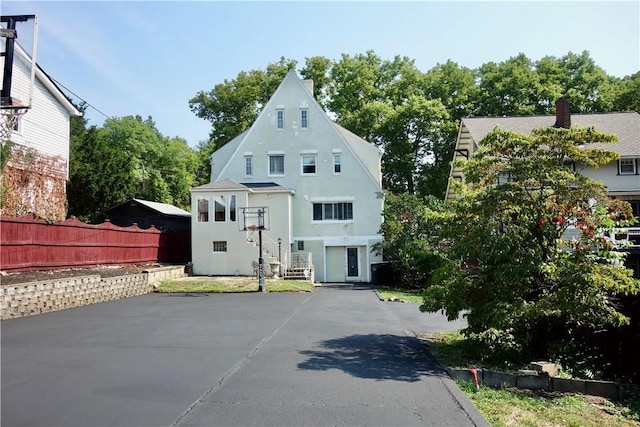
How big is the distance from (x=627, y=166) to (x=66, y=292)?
26546 mm

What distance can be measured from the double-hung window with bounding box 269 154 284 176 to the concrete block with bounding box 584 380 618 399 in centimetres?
2393

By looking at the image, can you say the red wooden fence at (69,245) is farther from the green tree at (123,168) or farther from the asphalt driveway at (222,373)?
the green tree at (123,168)

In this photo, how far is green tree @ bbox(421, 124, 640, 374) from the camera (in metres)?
7.11

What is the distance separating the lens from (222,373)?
6.60 metres

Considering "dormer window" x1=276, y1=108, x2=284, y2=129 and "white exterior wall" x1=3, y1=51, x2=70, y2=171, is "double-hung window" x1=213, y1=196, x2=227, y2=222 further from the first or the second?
"white exterior wall" x1=3, y1=51, x2=70, y2=171

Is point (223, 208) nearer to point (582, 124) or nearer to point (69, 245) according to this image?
point (69, 245)

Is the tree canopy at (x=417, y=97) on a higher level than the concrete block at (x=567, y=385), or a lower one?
higher

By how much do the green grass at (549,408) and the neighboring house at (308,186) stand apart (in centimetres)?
2106

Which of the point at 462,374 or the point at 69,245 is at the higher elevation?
the point at 69,245

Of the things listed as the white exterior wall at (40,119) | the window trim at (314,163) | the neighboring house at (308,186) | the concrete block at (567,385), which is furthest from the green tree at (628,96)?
the white exterior wall at (40,119)

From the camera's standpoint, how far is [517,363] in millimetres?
7336

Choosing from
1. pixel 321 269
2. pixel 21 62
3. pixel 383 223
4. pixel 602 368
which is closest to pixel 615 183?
pixel 383 223

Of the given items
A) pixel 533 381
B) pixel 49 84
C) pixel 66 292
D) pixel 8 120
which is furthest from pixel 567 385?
pixel 49 84

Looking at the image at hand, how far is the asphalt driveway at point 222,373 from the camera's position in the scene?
4969 millimetres
